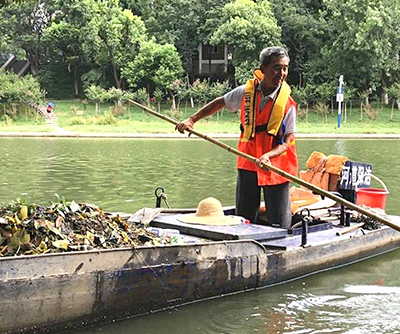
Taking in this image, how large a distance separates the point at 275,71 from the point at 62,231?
249 cm

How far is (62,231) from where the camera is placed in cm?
462

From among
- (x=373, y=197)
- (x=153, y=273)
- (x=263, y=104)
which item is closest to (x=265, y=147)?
(x=263, y=104)

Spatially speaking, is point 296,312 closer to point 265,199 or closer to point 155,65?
point 265,199

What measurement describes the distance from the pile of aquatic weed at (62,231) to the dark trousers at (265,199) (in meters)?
1.42

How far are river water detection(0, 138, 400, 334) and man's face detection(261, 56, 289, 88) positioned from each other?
76.0 inches

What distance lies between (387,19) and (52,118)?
2016cm

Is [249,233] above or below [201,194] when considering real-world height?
above

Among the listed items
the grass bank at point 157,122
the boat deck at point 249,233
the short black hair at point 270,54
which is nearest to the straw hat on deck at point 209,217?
the boat deck at point 249,233

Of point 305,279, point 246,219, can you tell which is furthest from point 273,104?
point 305,279

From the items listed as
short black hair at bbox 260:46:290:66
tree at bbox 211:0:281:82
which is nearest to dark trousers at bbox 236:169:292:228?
short black hair at bbox 260:46:290:66

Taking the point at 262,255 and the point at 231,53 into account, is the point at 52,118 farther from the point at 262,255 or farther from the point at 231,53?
the point at 262,255

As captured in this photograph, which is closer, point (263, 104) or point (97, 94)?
point (263, 104)

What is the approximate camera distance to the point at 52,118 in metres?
35.3

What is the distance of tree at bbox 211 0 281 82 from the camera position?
36.8 m
